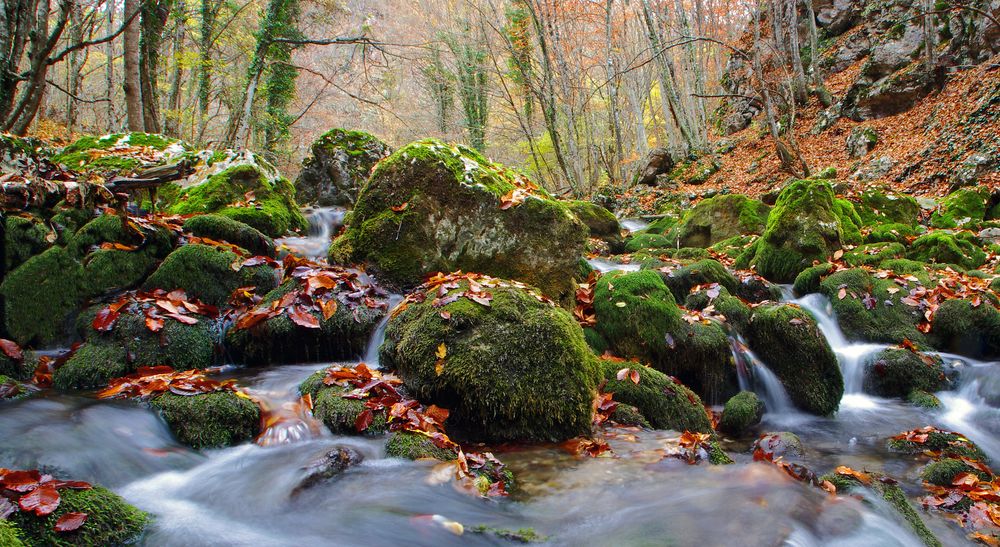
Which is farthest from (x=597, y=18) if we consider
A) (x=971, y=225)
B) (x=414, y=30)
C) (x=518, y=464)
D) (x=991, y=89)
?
(x=518, y=464)

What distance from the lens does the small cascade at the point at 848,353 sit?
18.6ft

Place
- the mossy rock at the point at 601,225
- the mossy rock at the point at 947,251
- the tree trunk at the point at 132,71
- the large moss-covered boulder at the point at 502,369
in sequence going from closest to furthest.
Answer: the large moss-covered boulder at the point at 502,369 → the mossy rock at the point at 947,251 → the tree trunk at the point at 132,71 → the mossy rock at the point at 601,225

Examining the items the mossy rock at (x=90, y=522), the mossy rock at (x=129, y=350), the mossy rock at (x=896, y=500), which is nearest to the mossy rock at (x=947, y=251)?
the mossy rock at (x=896, y=500)

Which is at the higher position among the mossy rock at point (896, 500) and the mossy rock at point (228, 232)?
the mossy rock at point (228, 232)

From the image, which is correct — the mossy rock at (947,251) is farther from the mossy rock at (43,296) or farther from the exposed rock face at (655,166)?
the exposed rock face at (655,166)

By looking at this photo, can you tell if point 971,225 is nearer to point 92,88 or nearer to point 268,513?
point 268,513

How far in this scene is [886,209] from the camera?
10648 millimetres

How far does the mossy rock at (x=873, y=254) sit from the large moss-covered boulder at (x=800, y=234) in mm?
295

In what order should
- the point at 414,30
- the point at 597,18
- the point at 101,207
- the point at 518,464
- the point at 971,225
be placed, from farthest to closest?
the point at 414,30, the point at 597,18, the point at 971,225, the point at 101,207, the point at 518,464

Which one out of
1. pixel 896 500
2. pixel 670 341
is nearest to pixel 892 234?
pixel 670 341

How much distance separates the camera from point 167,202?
7730 millimetres

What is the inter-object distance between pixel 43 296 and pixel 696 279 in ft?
24.1

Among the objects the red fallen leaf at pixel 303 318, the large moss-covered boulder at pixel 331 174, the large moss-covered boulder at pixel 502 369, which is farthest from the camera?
the large moss-covered boulder at pixel 331 174

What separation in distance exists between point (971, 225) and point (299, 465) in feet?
41.8
